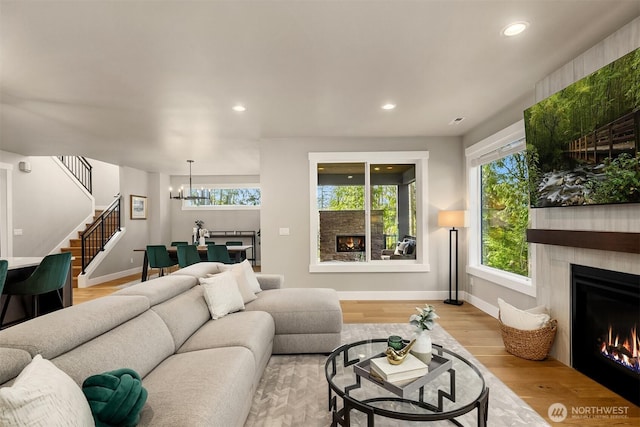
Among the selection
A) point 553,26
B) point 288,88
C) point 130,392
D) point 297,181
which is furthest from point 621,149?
point 297,181

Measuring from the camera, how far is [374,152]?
5.10 meters

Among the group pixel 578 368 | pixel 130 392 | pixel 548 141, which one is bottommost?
pixel 578 368

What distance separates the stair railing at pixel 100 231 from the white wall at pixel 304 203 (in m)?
4.33

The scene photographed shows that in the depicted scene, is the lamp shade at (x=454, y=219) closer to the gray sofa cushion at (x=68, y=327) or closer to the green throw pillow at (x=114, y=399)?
the gray sofa cushion at (x=68, y=327)

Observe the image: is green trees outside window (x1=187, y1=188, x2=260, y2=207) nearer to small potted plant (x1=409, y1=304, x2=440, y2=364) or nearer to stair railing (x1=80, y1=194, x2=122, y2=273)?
stair railing (x1=80, y1=194, x2=122, y2=273)

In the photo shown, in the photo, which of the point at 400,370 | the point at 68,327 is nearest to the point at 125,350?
the point at 68,327

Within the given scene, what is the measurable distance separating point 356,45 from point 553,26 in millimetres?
1338

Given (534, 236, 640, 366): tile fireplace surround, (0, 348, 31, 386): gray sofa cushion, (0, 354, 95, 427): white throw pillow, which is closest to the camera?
(0, 354, 95, 427): white throw pillow

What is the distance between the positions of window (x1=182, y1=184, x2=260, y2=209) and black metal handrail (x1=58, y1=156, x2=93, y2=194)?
7.83 feet

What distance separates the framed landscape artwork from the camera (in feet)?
6.73

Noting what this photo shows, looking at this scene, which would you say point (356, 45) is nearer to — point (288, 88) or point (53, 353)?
point (288, 88)

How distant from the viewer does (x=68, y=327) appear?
1.52m

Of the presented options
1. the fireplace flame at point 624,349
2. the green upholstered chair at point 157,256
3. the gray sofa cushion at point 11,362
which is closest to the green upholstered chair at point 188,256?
Result: the green upholstered chair at point 157,256

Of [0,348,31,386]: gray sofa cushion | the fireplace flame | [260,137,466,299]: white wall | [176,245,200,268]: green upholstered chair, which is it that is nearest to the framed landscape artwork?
the fireplace flame
